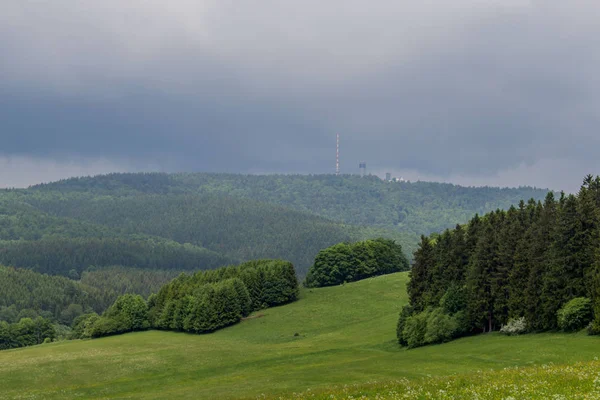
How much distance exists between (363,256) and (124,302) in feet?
223

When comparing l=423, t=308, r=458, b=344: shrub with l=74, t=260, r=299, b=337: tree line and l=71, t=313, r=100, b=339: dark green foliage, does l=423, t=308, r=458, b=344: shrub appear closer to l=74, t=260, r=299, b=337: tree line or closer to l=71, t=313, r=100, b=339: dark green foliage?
l=74, t=260, r=299, b=337: tree line

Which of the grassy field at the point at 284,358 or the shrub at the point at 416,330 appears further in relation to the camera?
the shrub at the point at 416,330

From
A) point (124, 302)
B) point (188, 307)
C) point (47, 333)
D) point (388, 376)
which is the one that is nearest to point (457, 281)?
point (388, 376)

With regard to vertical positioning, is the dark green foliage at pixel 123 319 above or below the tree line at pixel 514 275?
below

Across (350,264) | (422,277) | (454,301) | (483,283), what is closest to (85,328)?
(350,264)

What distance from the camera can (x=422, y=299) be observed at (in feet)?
281

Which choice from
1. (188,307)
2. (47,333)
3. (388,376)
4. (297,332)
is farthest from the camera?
(47,333)

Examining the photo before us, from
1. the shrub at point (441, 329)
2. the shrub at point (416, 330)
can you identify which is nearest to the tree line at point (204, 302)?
the shrub at point (416, 330)

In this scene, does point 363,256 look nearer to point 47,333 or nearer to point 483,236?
point 47,333

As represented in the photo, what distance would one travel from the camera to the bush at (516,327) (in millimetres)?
68062

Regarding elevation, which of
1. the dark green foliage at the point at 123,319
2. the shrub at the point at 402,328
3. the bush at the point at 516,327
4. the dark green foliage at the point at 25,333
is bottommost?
the dark green foliage at the point at 25,333

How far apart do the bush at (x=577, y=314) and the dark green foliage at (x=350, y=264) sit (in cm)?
10959

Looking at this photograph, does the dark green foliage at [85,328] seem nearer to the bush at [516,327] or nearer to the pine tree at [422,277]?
the pine tree at [422,277]

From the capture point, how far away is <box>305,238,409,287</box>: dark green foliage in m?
172
